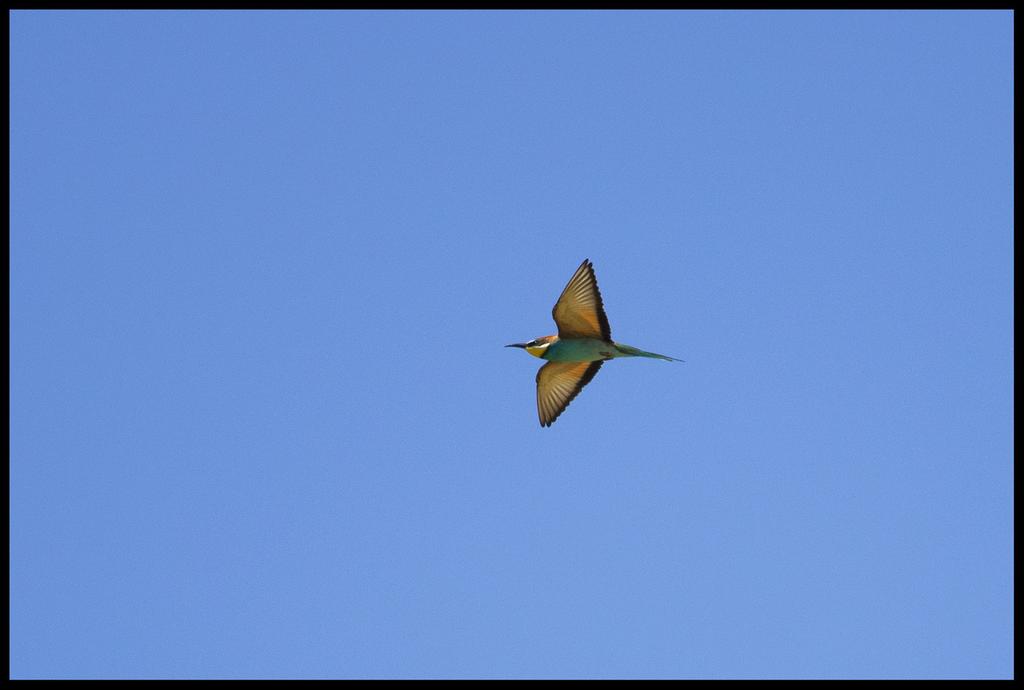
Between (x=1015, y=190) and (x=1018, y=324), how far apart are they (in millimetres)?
731

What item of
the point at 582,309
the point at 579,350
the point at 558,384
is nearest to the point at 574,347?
the point at 579,350

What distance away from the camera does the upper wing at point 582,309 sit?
22.0 ft

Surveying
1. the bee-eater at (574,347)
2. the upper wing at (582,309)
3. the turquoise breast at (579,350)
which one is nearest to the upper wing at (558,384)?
the bee-eater at (574,347)

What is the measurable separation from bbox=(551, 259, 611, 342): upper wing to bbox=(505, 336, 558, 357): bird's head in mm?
155

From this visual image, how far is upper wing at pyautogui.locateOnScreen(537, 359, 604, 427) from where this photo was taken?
24.3ft

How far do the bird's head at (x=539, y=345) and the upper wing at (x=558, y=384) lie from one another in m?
0.21

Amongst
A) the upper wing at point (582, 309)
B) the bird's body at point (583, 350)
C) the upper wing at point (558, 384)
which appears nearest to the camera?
the upper wing at point (582, 309)

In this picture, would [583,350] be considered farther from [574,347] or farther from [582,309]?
[582,309]

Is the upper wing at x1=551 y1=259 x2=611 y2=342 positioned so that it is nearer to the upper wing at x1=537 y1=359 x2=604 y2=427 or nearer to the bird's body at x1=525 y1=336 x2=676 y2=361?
the bird's body at x1=525 y1=336 x2=676 y2=361

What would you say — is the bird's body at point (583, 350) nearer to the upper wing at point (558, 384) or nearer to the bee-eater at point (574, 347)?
the bee-eater at point (574, 347)

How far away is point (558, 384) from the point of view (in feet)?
24.7

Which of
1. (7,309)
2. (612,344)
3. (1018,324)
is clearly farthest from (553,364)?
(7,309)

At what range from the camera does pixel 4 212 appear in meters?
6.08

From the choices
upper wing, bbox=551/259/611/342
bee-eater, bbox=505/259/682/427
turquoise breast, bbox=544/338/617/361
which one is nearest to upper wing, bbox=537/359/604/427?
bee-eater, bbox=505/259/682/427
